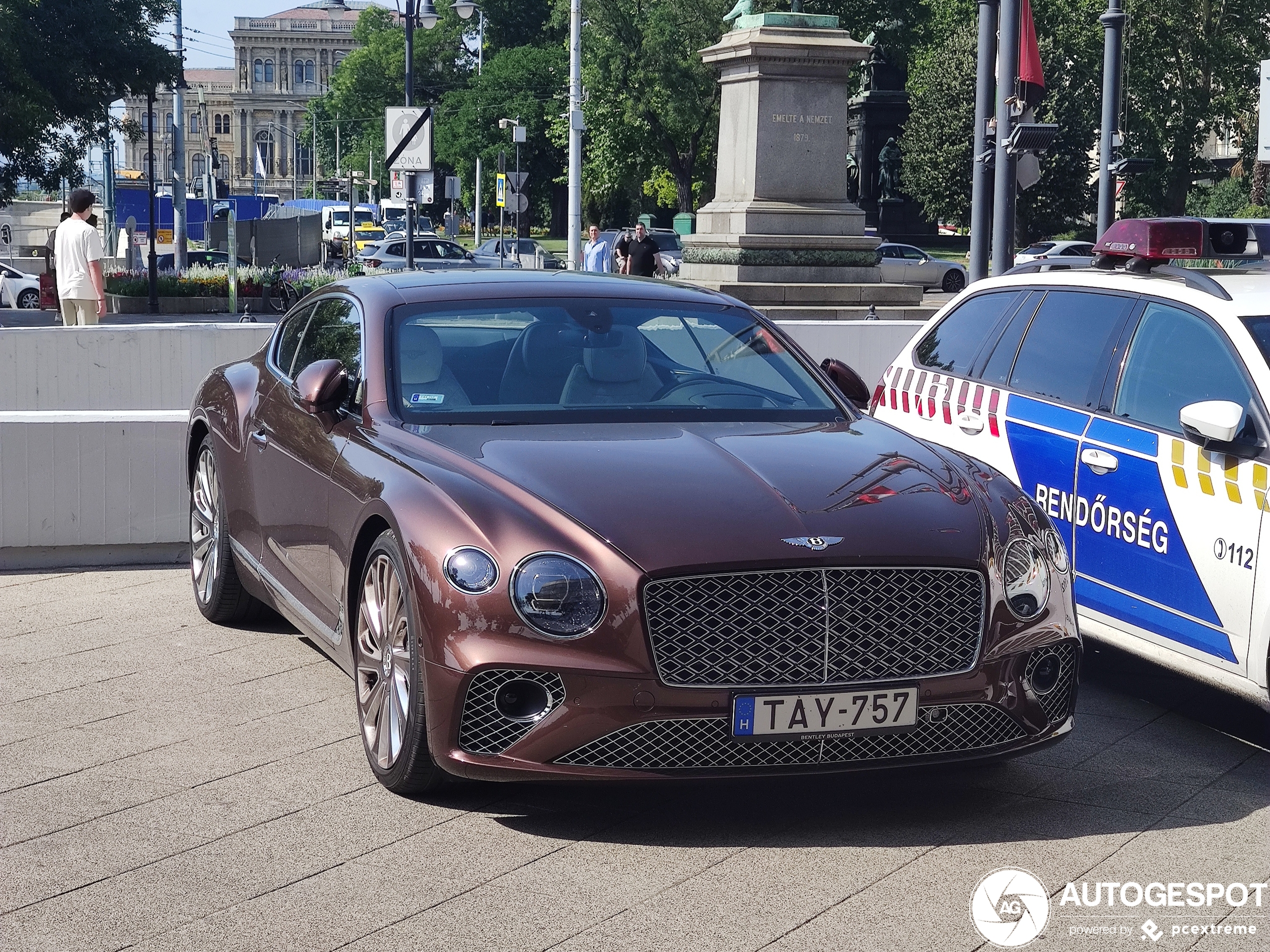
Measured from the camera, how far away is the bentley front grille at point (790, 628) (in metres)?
4.43

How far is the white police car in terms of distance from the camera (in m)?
5.58

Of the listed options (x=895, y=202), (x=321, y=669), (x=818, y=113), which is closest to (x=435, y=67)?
(x=895, y=202)

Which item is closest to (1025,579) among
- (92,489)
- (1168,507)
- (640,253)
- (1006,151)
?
(1168,507)

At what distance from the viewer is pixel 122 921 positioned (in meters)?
3.98

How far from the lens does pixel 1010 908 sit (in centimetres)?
411

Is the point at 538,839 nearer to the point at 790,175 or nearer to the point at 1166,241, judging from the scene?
the point at 1166,241

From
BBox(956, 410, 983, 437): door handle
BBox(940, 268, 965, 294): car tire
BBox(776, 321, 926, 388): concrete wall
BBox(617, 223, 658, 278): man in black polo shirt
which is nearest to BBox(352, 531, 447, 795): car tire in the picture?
BBox(956, 410, 983, 437): door handle

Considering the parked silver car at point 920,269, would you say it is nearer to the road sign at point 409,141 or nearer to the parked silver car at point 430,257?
the parked silver car at point 430,257

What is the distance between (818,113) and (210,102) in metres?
154

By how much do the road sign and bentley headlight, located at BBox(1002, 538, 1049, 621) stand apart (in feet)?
58.7

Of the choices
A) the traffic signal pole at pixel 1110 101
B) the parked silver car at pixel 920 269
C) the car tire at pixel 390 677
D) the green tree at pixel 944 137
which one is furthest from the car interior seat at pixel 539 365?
the green tree at pixel 944 137

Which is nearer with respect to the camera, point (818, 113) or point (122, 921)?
point (122, 921)

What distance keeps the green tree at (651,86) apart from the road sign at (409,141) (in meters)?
38.9

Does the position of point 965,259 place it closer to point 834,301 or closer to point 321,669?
point 834,301
